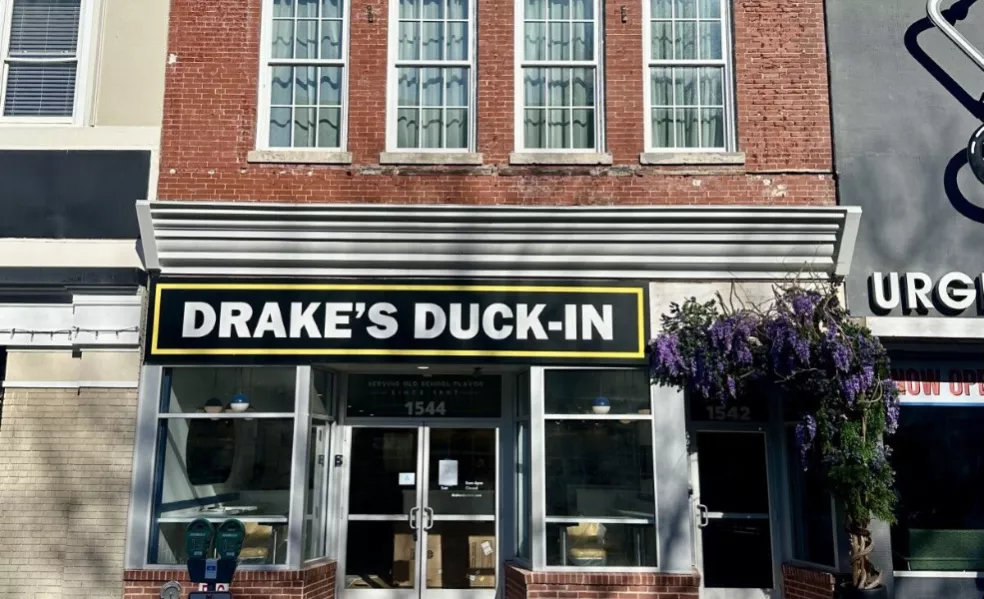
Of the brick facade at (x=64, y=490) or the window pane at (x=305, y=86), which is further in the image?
the window pane at (x=305, y=86)

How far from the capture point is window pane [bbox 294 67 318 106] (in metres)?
10.4

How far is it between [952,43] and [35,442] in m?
10.7

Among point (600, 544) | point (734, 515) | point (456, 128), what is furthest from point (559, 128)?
point (734, 515)

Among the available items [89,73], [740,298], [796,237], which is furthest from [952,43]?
[89,73]

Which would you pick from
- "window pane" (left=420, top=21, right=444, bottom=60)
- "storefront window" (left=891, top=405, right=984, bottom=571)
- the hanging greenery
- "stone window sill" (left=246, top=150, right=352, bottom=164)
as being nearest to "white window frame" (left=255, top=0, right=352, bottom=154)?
"stone window sill" (left=246, top=150, right=352, bottom=164)

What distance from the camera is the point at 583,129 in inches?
408

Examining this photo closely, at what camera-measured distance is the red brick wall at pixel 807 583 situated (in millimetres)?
9251

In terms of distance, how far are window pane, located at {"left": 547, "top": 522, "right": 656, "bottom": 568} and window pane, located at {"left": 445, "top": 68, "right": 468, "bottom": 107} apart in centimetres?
473

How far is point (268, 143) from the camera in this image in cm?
1032

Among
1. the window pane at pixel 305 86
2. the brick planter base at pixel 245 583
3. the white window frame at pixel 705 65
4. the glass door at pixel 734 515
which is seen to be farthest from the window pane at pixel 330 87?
the glass door at pixel 734 515

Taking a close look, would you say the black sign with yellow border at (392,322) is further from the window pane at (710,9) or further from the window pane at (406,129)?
the window pane at (710,9)

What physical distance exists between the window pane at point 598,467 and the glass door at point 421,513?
1.00 m

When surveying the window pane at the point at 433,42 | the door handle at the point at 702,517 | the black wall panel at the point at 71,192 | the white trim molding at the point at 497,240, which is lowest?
the door handle at the point at 702,517

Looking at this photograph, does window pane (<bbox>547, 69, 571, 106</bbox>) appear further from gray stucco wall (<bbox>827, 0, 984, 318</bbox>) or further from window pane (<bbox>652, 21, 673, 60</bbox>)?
gray stucco wall (<bbox>827, 0, 984, 318</bbox>)
